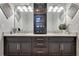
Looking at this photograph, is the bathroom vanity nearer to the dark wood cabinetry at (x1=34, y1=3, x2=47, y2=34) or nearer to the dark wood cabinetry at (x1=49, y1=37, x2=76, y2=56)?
the dark wood cabinetry at (x1=49, y1=37, x2=76, y2=56)

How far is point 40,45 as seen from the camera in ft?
15.7

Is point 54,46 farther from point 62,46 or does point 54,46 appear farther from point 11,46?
point 11,46

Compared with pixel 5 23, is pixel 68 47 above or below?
below

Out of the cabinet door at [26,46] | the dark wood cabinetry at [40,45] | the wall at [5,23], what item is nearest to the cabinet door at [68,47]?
the dark wood cabinetry at [40,45]

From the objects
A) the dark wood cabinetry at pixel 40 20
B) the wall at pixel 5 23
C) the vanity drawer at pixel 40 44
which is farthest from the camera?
the dark wood cabinetry at pixel 40 20

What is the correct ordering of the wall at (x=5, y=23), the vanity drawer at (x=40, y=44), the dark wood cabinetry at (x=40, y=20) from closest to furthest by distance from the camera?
the wall at (x=5, y=23), the vanity drawer at (x=40, y=44), the dark wood cabinetry at (x=40, y=20)

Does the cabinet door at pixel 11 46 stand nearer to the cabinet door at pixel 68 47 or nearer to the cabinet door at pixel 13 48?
the cabinet door at pixel 13 48

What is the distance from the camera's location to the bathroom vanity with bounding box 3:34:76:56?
15.7ft

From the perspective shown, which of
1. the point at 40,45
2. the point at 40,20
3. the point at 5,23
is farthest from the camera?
the point at 40,20

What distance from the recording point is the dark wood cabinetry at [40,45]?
15.7 ft

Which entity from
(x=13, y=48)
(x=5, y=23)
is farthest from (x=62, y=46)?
(x=5, y=23)

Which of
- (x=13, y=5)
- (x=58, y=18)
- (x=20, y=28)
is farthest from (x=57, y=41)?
(x=13, y=5)

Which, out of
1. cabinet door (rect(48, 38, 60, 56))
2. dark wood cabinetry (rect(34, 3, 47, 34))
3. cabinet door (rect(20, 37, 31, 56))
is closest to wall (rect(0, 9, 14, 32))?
cabinet door (rect(20, 37, 31, 56))

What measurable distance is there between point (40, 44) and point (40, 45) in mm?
32
